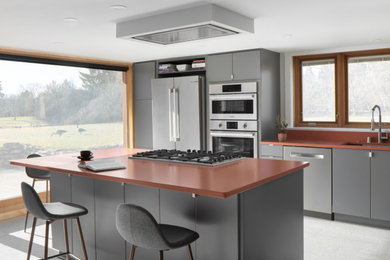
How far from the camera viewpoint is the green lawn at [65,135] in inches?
212

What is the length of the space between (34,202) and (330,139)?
13.0 feet

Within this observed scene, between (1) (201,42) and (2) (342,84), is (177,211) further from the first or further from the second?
(2) (342,84)

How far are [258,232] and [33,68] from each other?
14.0 ft

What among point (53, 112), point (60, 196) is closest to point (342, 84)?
point (60, 196)

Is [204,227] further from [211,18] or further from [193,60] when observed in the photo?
[193,60]

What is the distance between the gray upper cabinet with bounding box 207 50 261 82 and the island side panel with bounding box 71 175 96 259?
9.40ft

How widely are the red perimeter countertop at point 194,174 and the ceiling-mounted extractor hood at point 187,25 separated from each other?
45.5 inches

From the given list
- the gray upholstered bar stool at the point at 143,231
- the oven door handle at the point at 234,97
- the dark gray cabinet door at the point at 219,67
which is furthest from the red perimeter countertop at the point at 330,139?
the gray upholstered bar stool at the point at 143,231

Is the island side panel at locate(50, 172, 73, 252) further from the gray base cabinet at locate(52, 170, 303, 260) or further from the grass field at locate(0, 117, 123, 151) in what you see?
the grass field at locate(0, 117, 123, 151)

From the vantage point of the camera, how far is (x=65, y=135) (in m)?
6.00

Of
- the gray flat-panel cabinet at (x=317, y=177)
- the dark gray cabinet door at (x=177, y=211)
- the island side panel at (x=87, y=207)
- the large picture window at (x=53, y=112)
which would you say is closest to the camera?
the dark gray cabinet door at (x=177, y=211)

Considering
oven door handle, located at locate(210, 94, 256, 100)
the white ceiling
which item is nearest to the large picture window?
the white ceiling

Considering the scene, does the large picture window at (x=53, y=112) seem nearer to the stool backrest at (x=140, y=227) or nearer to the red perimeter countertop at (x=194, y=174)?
the red perimeter countertop at (x=194, y=174)

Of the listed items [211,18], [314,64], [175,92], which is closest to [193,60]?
[175,92]
